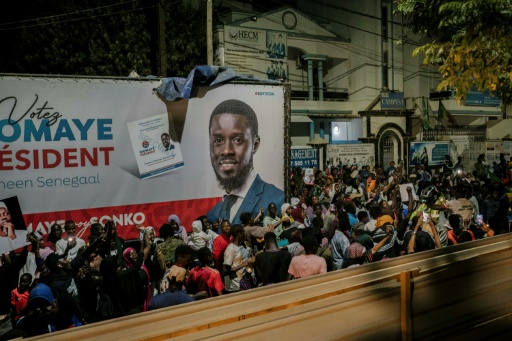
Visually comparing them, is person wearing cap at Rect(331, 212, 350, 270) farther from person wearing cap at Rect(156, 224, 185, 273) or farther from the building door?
the building door

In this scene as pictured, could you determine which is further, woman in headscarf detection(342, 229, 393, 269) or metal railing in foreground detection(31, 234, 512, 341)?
woman in headscarf detection(342, 229, 393, 269)

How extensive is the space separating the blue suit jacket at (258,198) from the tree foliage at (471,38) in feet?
12.4

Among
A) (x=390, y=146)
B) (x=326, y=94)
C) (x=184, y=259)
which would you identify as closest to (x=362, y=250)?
(x=184, y=259)

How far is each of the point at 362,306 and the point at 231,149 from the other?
6527 mm

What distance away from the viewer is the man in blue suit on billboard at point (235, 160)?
923cm

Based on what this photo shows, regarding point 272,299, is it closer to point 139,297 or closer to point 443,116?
point 139,297

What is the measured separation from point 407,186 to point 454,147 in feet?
50.5

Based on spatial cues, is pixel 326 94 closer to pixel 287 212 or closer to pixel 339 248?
pixel 287 212

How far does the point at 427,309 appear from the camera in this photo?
11.1ft

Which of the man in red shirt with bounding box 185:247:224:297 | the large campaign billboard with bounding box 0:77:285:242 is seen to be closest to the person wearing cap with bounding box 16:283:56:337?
the man in red shirt with bounding box 185:247:224:297

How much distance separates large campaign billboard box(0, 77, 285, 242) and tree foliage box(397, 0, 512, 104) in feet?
10.7

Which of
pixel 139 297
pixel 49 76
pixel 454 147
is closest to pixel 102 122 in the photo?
pixel 49 76

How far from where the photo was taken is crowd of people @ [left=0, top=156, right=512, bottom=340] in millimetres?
4949

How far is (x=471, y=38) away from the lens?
29.2 ft
